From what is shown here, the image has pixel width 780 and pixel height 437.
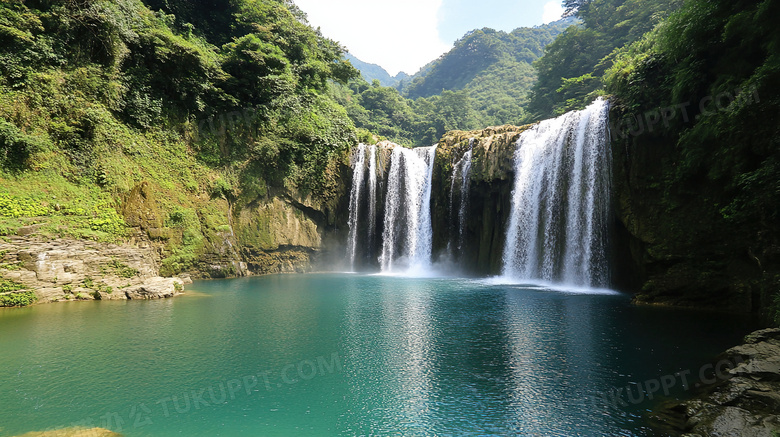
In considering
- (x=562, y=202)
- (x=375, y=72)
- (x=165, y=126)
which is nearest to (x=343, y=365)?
(x=562, y=202)

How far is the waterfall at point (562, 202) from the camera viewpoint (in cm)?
1611

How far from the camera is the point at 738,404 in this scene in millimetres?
4691

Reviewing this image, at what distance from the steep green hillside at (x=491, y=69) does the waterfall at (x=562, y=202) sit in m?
37.0

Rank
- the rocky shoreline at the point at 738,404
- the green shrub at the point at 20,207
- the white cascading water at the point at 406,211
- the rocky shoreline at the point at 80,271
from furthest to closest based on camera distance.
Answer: the white cascading water at the point at 406,211 → the green shrub at the point at 20,207 → the rocky shoreline at the point at 80,271 → the rocky shoreline at the point at 738,404

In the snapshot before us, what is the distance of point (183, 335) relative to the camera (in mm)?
8562

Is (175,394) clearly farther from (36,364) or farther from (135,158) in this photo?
(135,158)

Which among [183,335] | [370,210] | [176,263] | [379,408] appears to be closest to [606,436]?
[379,408]

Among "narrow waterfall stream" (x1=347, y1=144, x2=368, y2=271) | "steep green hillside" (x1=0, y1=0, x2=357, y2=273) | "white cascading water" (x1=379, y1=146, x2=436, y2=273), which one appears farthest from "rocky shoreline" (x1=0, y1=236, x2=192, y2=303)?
"white cascading water" (x1=379, y1=146, x2=436, y2=273)

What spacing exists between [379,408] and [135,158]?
17.2 m

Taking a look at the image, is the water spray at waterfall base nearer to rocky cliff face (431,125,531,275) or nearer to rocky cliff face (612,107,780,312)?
rocky cliff face (431,125,531,275)

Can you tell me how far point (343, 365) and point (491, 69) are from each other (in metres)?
74.9

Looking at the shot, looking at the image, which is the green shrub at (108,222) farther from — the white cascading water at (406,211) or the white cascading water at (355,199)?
the white cascading water at (406,211)

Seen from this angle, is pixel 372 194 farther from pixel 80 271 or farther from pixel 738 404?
pixel 738 404

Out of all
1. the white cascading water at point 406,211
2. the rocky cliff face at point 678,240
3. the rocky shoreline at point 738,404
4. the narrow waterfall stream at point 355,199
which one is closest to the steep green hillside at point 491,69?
the white cascading water at point 406,211
